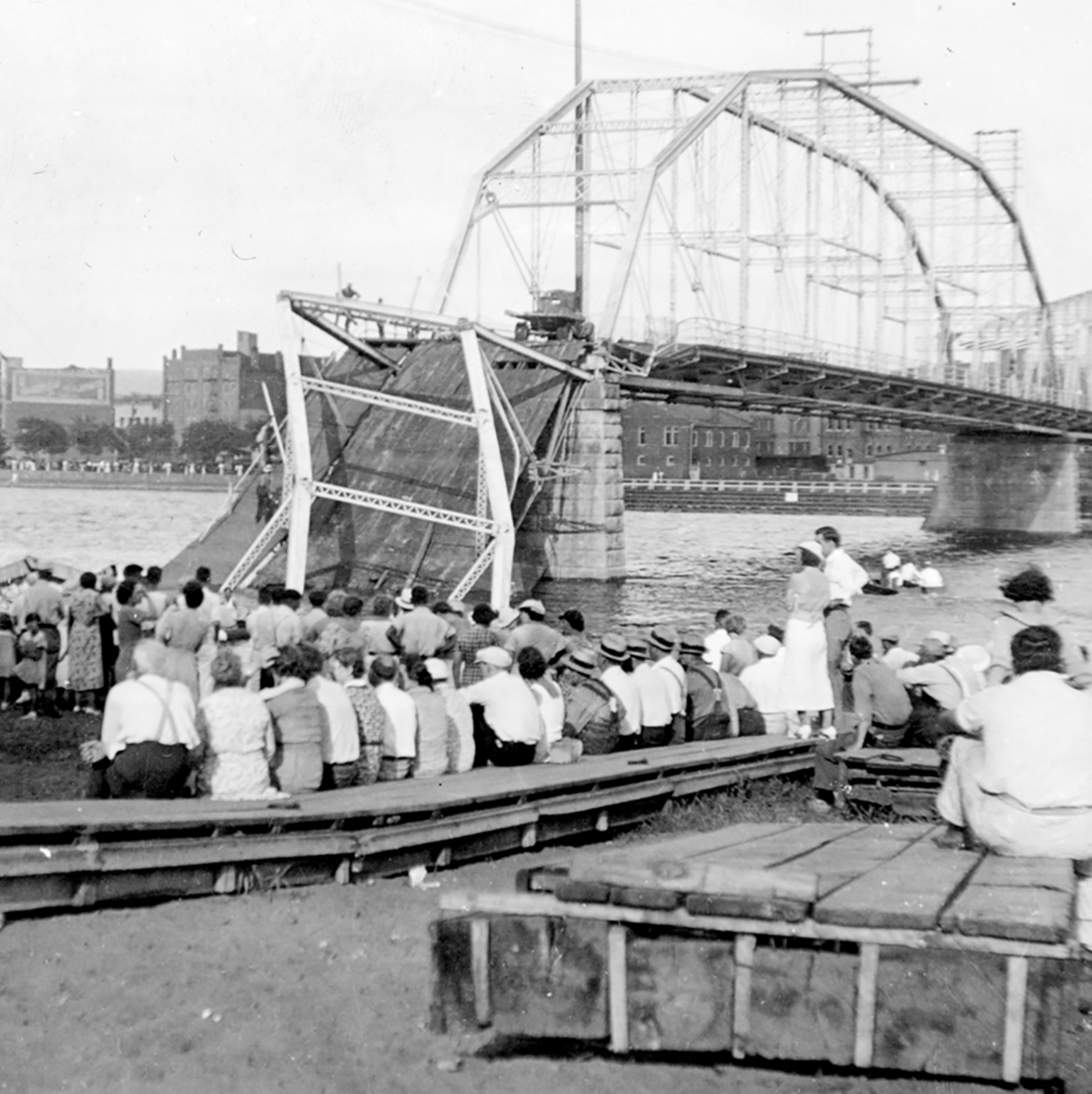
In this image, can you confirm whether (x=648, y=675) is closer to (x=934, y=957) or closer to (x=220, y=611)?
(x=220, y=611)

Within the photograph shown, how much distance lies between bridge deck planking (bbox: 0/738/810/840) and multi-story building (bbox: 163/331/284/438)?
120323mm

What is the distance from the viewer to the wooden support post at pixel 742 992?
5.72m

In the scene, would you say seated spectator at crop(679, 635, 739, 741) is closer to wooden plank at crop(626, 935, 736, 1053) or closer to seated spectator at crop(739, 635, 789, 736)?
seated spectator at crop(739, 635, 789, 736)

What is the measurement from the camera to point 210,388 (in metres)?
144

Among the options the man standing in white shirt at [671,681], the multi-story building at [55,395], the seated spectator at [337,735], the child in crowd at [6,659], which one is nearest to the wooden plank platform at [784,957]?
the seated spectator at [337,735]

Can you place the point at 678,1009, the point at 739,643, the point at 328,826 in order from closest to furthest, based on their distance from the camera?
Answer: the point at 678,1009
the point at 328,826
the point at 739,643

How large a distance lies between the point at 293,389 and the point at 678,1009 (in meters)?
28.1

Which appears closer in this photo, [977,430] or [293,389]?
[293,389]

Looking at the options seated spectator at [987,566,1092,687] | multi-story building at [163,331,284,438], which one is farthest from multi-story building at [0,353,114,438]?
seated spectator at [987,566,1092,687]

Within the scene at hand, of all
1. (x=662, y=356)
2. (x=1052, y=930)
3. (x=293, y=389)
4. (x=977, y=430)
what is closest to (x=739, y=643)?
(x=1052, y=930)

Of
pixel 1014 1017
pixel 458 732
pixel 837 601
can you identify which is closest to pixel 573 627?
pixel 837 601

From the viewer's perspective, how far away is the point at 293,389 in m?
32.7

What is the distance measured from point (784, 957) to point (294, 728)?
15.6ft

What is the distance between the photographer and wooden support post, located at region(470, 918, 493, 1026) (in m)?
6.04
